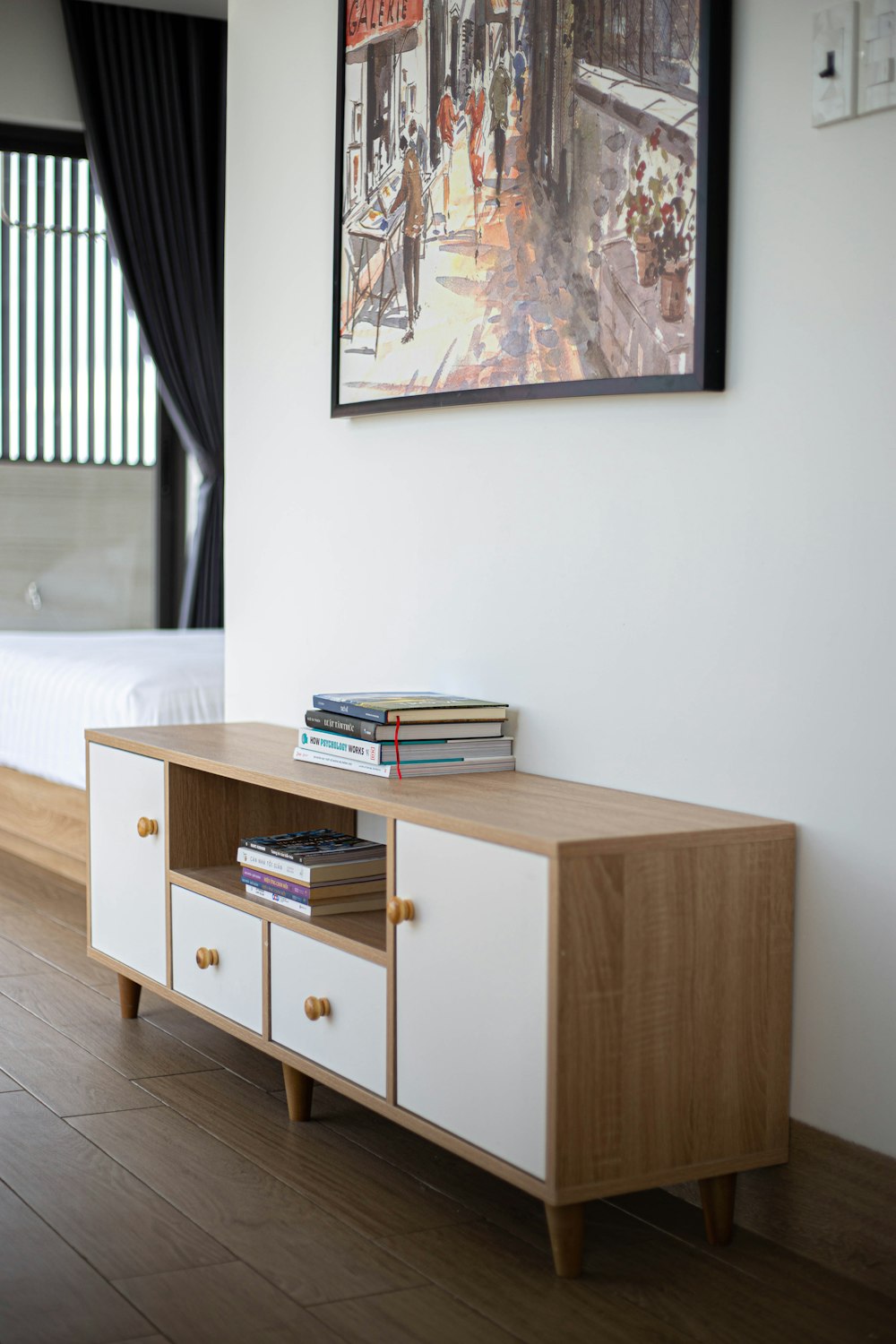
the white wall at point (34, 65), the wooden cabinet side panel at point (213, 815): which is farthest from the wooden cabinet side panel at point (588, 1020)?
the white wall at point (34, 65)

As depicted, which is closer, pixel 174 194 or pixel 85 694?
pixel 85 694

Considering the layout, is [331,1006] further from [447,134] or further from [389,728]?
[447,134]

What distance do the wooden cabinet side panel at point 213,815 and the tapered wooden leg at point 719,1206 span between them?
105cm

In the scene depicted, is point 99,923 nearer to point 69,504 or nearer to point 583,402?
point 583,402

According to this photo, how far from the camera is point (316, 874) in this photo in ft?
7.38

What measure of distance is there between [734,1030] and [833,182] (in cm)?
102

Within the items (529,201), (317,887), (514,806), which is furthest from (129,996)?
(529,201)

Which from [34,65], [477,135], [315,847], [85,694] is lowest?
[315,847]

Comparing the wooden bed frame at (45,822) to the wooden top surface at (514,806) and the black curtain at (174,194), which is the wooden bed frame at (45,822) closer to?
the wooden top surface at (514,806)

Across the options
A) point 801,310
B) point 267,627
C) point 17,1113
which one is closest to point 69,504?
point 267,627

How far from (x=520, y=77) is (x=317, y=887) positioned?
125cm

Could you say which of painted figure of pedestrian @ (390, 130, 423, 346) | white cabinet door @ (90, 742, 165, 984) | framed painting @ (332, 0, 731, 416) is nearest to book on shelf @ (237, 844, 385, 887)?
white cabinet door @ (90, 742, 165, 984)

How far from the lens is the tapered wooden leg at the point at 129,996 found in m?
2.83

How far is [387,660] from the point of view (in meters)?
2.70
